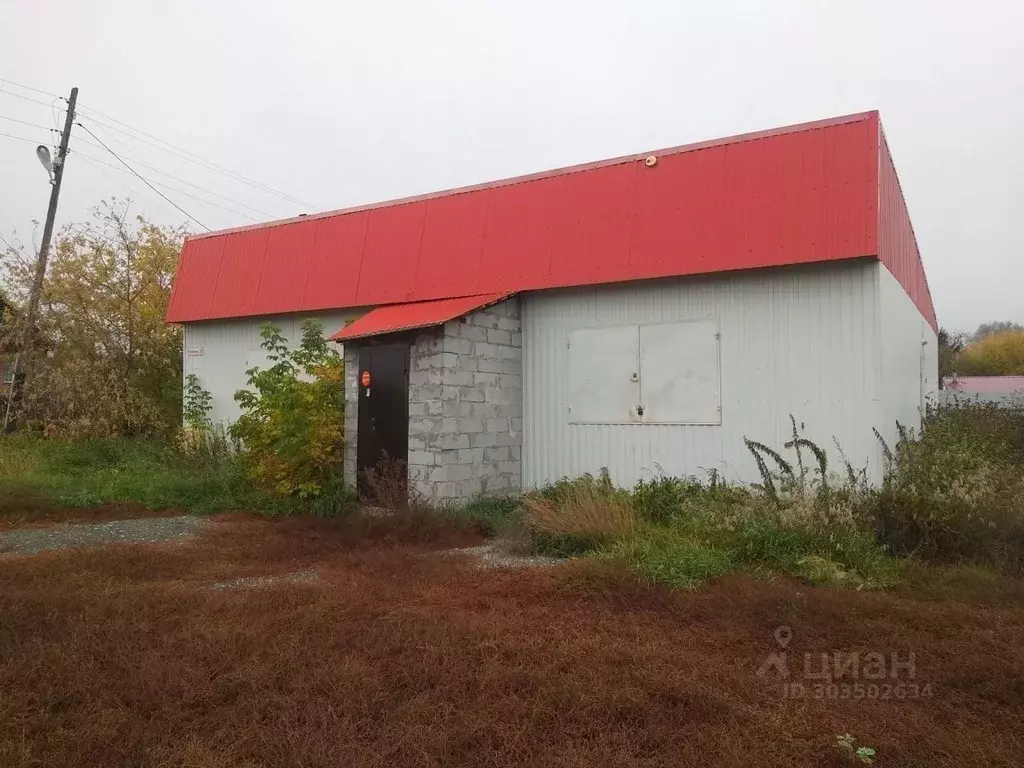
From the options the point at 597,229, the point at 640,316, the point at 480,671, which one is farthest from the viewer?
the point at 597,229

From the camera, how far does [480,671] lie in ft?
13.7

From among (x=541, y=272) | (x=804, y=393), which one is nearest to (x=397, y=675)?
(x=804, y=393)

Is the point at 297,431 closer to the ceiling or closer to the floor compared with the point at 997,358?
closer to the floor

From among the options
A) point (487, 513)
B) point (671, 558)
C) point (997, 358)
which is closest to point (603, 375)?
point (487, 513)

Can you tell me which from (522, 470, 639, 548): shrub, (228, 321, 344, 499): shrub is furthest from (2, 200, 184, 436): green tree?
(522, 470, 639, 548): shrub

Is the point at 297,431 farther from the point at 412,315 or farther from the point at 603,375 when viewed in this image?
the point at 603,375

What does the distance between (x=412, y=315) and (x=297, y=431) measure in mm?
2317

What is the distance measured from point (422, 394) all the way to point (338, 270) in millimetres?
4209

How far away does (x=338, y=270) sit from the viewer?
12.5 m

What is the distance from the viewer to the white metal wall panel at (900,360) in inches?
344

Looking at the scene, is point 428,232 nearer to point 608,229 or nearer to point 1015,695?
point 608,229

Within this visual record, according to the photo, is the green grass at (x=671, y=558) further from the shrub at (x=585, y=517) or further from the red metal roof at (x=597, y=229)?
the red metal roof at (x=597, y=229)

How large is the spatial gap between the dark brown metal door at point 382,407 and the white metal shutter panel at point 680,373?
3323 millimetres

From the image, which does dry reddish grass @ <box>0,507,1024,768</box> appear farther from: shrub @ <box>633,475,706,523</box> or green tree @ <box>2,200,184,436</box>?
green tree @ <box>2,200,184,436</box>
